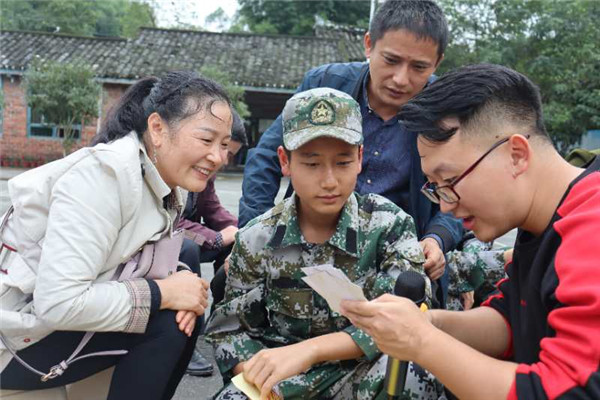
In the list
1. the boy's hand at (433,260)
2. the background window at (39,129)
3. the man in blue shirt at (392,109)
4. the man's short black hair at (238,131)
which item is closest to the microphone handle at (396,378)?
the boy's hand at (433,260)

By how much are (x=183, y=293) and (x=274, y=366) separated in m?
0.53

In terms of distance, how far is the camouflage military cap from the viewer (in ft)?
7.27

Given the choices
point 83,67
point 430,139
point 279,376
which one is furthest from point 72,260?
point 83,67

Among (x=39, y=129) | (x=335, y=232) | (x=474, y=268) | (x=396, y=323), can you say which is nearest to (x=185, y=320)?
(x=335, y=232)

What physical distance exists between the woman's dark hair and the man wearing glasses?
0.95m

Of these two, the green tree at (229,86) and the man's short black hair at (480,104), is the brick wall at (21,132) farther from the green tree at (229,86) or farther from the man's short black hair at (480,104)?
the man's short black hair at (480,104)

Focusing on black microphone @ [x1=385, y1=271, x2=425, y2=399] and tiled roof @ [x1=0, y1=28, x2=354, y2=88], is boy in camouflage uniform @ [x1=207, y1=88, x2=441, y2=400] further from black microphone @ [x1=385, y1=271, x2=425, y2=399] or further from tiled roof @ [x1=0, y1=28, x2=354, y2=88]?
tiled roof @ [x1=0, y1=28, x2=354, y2=88]

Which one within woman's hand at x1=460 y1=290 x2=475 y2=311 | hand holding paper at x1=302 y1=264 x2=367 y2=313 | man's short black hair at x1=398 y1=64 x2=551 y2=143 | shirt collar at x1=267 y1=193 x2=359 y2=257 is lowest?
woman's hand at x1=460 y1=290 x2=475 y2=311

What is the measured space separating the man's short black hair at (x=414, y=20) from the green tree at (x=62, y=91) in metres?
15.1

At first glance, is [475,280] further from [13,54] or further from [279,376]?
[13,54]

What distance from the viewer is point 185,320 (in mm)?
2240

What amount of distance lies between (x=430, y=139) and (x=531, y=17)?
18.3 metres

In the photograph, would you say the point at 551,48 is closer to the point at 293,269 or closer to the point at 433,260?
the point at 433,260

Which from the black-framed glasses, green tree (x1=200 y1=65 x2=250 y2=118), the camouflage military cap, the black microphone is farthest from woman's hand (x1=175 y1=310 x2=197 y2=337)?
green tree (x1=200 y1=65 x2=250 y2=118)
